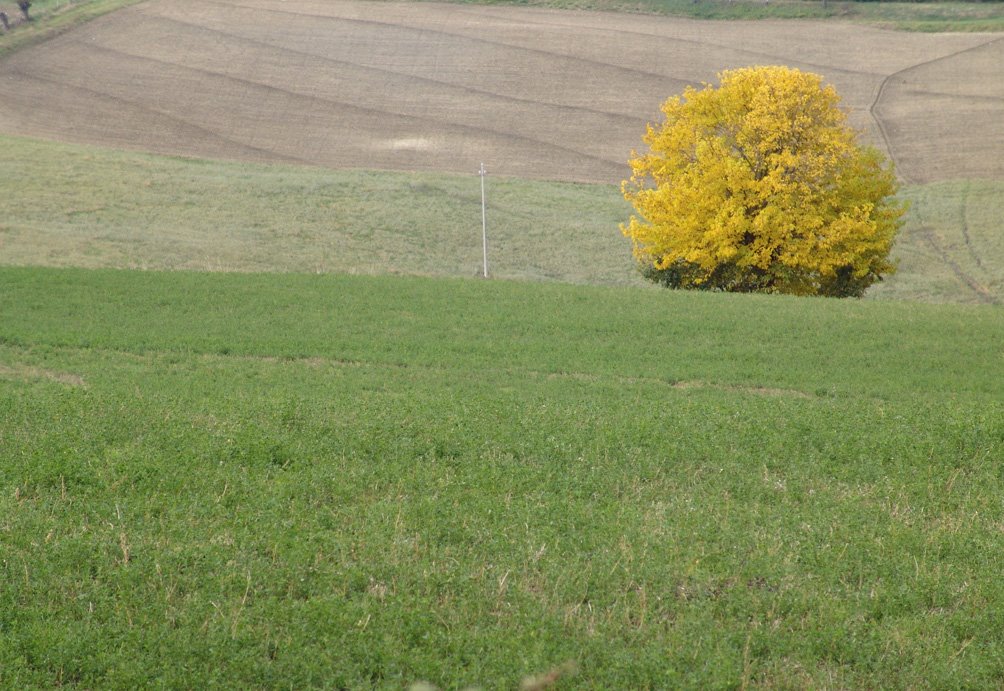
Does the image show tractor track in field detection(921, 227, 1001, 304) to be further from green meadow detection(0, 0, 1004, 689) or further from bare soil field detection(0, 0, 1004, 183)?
green meadow detection(0, 0, 1004, 689)

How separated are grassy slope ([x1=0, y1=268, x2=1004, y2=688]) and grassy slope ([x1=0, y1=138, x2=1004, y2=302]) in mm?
21518

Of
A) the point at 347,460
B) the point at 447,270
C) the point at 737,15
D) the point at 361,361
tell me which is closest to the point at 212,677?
the point at 347,460

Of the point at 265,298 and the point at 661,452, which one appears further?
the point at 265,298

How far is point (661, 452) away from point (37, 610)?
6.50 metres

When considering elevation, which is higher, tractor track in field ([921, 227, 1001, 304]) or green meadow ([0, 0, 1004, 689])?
green meadow ([0, 0, 1004, 689])

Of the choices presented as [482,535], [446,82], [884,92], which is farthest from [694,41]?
[482,535]

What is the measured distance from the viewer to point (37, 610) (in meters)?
6.72

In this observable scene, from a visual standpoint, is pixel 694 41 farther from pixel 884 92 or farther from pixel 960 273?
Result: pixel 960 273

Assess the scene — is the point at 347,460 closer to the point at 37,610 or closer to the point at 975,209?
the point at 37,610

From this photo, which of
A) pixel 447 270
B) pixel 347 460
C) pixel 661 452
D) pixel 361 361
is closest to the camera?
pixel 347 460

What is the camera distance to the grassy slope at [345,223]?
3806cm

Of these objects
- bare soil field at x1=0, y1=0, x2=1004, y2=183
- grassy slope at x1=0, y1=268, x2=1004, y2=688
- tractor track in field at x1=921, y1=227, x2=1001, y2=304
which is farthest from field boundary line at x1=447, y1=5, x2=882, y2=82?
grassy slope at x1=0, y1=268, x2=1004, y2=688

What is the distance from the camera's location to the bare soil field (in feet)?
193

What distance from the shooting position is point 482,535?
8461mm
